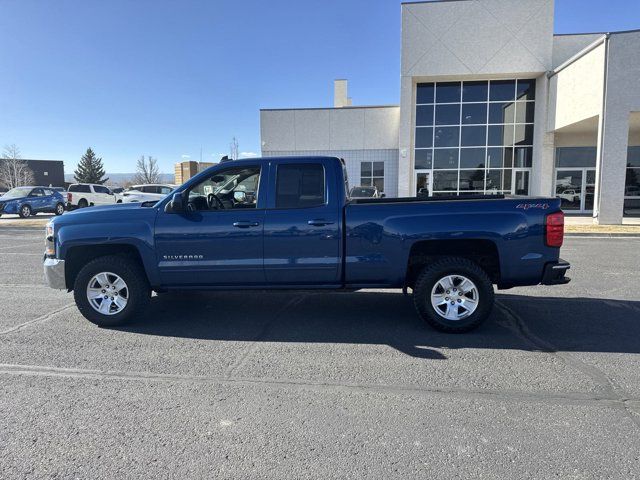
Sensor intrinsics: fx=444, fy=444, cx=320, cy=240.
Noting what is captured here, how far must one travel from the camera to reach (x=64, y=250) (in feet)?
17.4

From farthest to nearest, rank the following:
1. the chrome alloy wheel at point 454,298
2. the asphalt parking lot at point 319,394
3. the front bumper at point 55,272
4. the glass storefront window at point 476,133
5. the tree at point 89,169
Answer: the tree at point 89,169, the glass storefront window at point 476,133, the front bumper at point 55,272, the chrome alloy wheel at point 454,298, the asphalt parking lot at point 319,394

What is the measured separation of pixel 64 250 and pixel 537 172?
2277 cm

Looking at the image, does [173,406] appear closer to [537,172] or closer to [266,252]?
[266,252]

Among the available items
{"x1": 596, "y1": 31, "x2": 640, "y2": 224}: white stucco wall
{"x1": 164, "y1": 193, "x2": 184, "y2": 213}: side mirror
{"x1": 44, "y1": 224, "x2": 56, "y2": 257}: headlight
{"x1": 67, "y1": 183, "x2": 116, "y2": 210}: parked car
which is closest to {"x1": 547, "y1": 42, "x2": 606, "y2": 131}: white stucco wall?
{"x1": 596, "y1": 31, "x2": 640, "y2": 224}: white stucco wall

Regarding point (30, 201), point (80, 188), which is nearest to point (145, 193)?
point (80, 188)

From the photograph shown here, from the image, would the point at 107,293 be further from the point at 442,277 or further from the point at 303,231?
the point at 442,277

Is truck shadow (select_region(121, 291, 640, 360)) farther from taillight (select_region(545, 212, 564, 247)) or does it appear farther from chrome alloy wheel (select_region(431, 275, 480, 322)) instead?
taillight (select_region(545, 212, 564, 247))

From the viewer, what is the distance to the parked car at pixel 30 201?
24.9m

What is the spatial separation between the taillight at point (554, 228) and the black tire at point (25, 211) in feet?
92.0

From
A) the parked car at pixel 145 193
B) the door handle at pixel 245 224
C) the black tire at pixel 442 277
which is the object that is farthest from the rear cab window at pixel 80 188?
the black tire at pixel 442 277

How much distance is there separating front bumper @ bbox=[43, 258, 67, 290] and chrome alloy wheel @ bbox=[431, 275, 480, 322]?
4.40 meters

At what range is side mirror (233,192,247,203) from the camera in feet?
17.6

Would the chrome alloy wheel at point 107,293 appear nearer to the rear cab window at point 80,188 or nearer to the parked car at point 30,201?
the parked car at point 30,201

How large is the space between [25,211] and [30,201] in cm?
65
